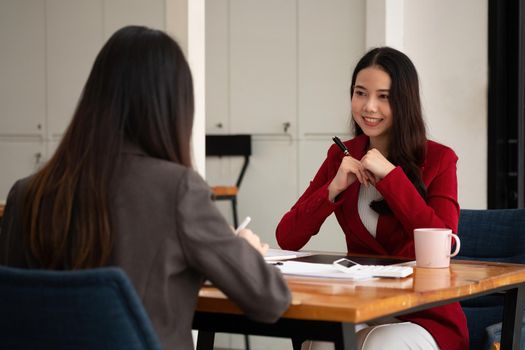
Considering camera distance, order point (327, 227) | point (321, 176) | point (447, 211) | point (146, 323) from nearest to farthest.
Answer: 1. point (146, 323)
2. point (447, 211)
3. point (321, 176)
4. point (327, 227)

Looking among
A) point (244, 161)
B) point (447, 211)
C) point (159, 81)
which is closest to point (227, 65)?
point (244, 161)

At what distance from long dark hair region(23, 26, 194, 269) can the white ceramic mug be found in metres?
0.79

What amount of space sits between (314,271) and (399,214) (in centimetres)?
53

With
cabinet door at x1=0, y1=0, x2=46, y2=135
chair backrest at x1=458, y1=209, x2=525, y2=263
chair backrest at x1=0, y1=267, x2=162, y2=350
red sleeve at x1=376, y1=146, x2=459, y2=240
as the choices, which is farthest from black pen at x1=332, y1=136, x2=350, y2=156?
cabinet door at x1=0, y1=0, x2=46, y2=135

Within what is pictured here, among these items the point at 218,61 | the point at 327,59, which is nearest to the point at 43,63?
the point at 218,61

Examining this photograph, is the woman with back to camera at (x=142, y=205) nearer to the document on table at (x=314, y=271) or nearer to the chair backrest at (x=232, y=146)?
the document on table at (x=314, y=271)

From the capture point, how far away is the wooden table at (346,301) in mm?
1464

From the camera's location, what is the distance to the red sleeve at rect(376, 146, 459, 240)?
7.55 feet

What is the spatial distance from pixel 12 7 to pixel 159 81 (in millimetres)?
5102

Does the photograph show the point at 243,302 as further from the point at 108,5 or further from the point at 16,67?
the point at 16,67

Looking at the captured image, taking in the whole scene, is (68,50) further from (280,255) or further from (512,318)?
(512,318)

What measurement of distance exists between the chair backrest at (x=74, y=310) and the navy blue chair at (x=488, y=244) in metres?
1.48

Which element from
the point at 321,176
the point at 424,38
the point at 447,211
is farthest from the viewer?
the point at 424,38

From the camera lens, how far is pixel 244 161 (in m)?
5.54
